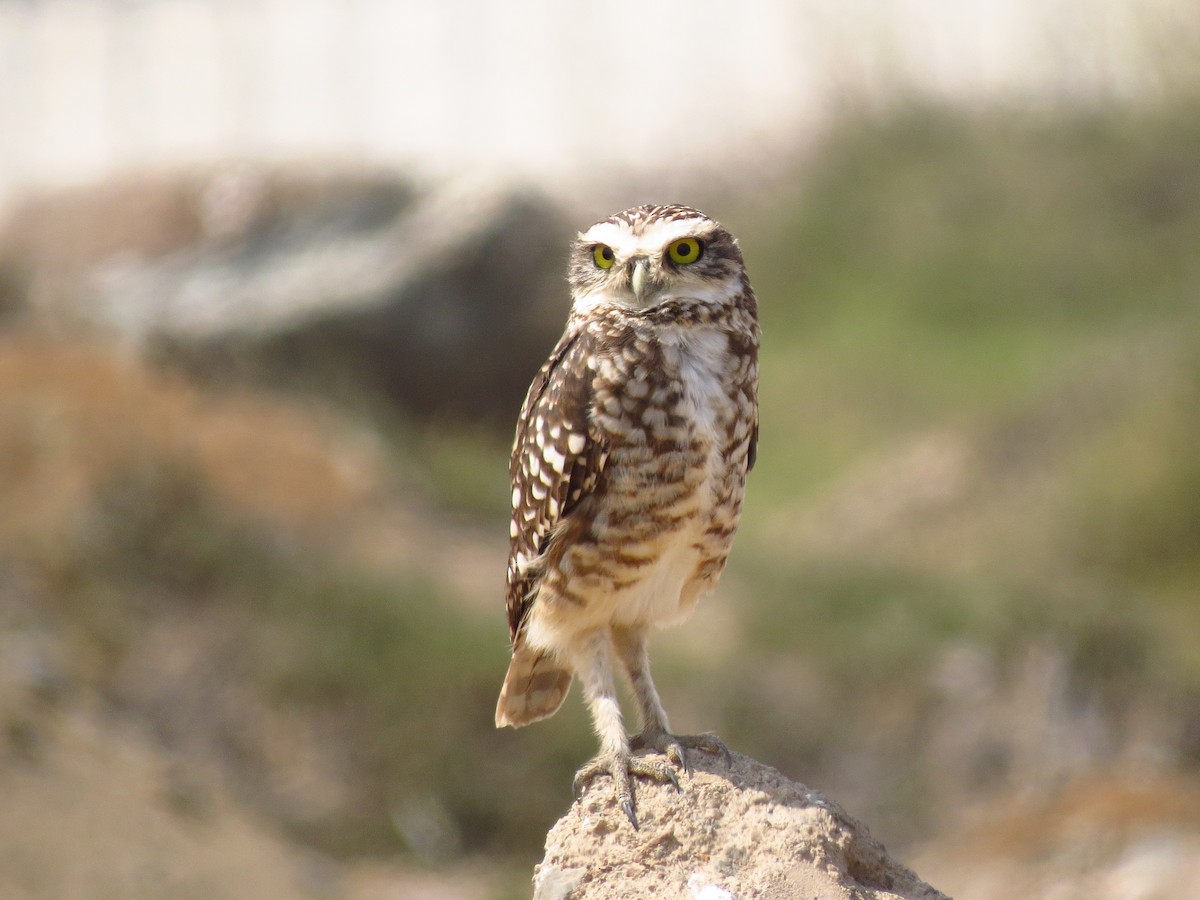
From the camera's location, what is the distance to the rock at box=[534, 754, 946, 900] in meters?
3.70

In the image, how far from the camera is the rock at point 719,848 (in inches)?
146

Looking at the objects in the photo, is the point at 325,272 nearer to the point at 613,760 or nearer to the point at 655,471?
the point at 655,471

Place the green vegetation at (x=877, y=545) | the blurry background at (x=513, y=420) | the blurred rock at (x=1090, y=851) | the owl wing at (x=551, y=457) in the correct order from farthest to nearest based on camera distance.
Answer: the green vegetation at (x=877, y=545), the blurry background at (x=513, y=420), the blurred rock at (x=1090, y=851), the owl wing at (x=551, y=457)

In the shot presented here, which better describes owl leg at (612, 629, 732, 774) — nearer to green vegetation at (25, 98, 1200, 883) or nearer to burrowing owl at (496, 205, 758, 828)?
burrowing owl at (496, 205, 758, 828)

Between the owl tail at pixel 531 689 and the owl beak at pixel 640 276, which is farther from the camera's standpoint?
the owl tail at pixel 531 689

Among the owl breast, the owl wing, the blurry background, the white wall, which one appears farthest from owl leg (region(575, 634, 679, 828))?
the white wall

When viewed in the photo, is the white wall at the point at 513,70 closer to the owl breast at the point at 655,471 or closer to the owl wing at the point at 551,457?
the owl wing at the point at 551,457

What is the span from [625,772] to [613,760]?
1.8 inches

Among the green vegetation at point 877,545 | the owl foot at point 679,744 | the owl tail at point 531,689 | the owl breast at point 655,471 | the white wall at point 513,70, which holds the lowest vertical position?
the owl foot at point 679,744

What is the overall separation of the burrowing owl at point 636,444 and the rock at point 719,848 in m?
0.08

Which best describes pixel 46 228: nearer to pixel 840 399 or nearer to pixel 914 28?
pixel 840 399

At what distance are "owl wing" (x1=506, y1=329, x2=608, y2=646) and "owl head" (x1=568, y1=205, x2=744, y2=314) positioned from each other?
159 millimetres

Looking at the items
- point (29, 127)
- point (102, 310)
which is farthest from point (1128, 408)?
point (29, 127)

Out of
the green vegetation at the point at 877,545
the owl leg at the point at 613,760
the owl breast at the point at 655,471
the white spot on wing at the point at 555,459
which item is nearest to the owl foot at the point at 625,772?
the owl leg at the point at 613,760
